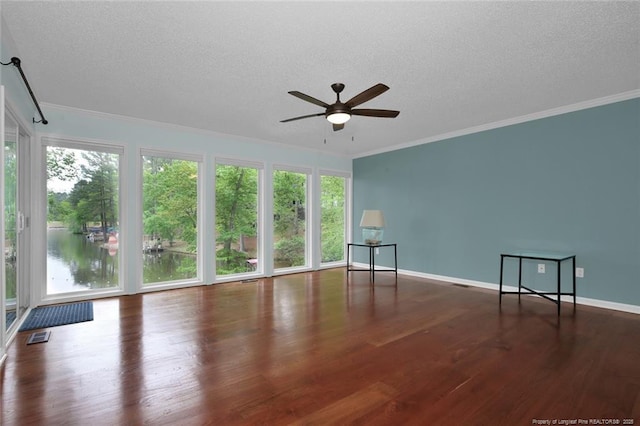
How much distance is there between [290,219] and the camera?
6301mm

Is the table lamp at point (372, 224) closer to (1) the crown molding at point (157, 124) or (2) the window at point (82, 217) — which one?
(1) the crown molding at point (157, 124)

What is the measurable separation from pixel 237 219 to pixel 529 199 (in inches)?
177

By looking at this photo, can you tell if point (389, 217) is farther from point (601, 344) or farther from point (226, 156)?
point (601, 344)

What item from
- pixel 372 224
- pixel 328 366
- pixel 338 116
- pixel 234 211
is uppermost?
pixel 338 116

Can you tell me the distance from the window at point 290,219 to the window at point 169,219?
1.48 metres

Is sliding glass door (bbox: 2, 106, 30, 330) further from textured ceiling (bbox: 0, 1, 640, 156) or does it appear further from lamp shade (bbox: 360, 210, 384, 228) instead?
lamp shade (bbox: 360, 210, 384, 228)

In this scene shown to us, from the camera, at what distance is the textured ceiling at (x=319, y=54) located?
2234 mm

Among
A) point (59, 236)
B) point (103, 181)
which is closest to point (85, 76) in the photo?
point (103, 181)

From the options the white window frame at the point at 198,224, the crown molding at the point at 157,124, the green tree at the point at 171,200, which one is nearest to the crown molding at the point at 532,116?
the crown molding at the point at 157,124

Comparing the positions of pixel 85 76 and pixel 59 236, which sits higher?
pixel 85 76

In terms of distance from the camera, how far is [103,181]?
4.42 meters

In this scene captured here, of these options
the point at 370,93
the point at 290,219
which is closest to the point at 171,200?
the point at 290,219

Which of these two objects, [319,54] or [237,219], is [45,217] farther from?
[319,54]

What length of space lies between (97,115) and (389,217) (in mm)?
4966
